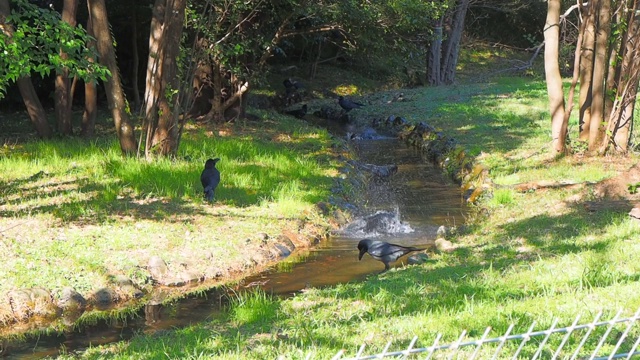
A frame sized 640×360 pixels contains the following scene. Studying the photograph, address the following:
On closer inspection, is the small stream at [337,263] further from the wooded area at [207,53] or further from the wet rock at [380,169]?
the wooded area at [207,53]

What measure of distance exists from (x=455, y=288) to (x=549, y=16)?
8244 mm

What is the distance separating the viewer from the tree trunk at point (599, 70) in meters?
13.9

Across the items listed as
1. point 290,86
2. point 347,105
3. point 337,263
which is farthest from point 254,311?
point 290,86

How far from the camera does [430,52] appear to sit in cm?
3391

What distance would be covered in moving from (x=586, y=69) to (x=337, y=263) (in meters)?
6.81

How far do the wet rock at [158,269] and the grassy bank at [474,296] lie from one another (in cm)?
149

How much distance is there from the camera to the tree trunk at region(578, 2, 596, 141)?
14.4 metres

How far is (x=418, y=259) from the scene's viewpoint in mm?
9727

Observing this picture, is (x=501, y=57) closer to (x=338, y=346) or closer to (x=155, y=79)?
(x=155, y=79)

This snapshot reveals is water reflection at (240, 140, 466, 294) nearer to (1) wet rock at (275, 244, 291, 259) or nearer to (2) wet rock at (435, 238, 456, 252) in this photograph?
(1) wet rock at (275, 244, 291, 259)

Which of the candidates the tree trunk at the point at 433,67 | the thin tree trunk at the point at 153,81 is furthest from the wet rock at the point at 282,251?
the tree trunk at the point at 433,67

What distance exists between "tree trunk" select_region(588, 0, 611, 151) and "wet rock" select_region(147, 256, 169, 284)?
321 inches

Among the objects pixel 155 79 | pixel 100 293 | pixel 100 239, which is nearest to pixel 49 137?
pixel 155 79

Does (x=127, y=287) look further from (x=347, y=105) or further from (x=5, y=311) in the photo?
(x=347, y=105)
